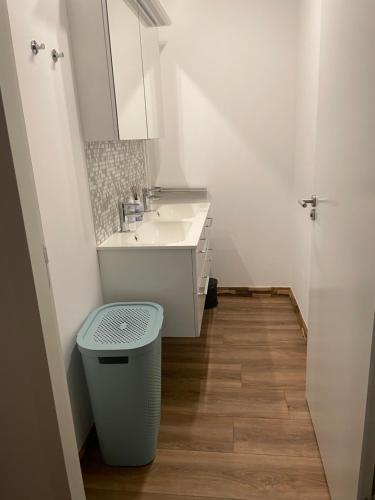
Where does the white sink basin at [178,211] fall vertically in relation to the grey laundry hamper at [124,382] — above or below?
above

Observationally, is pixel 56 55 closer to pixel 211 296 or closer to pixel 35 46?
pixel 35 46

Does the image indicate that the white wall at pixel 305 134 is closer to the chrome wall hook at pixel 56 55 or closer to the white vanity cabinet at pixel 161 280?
the white vanity cabinet at pixel 161 280

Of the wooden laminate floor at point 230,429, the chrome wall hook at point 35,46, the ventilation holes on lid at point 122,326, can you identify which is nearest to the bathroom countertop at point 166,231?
the ventilation holes on lid at point 122,326

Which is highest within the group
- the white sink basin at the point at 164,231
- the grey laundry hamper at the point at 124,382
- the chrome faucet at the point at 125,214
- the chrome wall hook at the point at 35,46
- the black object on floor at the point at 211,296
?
the chrome wall hook at the point at 35,46

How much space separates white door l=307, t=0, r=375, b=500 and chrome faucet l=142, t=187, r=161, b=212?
145 cm

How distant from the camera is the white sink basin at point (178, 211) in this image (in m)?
2.95

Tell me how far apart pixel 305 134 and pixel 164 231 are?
1.17m

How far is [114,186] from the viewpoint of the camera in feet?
7.59

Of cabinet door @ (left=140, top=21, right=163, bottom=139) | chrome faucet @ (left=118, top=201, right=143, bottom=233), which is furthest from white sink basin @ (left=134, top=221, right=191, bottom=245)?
cabinet door @ (left=140, top=21, right=163, bottom=139)

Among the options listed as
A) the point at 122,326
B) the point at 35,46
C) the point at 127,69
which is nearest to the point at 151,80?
the point at 127,69

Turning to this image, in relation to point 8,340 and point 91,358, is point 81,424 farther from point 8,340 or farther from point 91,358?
point 8,340

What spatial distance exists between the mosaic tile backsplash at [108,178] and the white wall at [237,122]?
0.66 meters

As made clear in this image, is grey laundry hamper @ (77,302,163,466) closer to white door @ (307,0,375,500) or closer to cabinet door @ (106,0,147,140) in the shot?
white door @ (307,0,375,500)

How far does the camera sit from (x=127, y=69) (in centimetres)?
200
